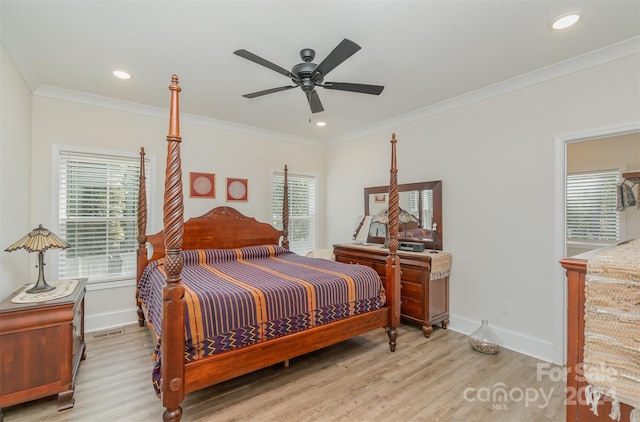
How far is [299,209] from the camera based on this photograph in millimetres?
5398

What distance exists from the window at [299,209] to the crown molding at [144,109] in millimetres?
702

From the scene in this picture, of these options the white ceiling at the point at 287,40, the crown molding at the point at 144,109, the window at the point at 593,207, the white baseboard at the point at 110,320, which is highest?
the white ceiling at the point at 287,40

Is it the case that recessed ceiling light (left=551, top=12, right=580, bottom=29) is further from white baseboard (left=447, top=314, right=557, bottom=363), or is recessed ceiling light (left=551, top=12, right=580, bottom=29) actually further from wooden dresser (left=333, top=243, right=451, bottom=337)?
white baseboard (left=447, top=314, right=557, bottom=363)

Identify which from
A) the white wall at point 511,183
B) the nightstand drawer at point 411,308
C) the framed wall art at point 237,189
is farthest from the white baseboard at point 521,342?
the framed wall art at point 237,189

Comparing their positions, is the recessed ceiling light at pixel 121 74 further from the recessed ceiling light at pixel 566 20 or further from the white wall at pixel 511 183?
the recessed ceiling light at pixel 566 20

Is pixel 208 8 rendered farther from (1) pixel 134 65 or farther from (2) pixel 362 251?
(2) pixel 362 251

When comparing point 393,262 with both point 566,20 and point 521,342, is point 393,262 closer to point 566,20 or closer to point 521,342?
point 521,342

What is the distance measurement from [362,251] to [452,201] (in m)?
1.36

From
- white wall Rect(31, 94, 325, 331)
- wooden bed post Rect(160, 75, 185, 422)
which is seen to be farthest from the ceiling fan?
white wall Rect(31, 94, 325, 331)

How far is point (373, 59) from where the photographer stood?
263 centimetres

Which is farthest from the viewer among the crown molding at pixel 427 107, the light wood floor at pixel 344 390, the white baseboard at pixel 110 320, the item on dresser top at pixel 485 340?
the white baseboard at pixel 110 320

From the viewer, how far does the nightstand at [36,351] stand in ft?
6.32

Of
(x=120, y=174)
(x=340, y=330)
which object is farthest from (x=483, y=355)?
(x=120, y=174)

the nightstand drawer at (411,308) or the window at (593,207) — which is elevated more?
the window at (593,207)
